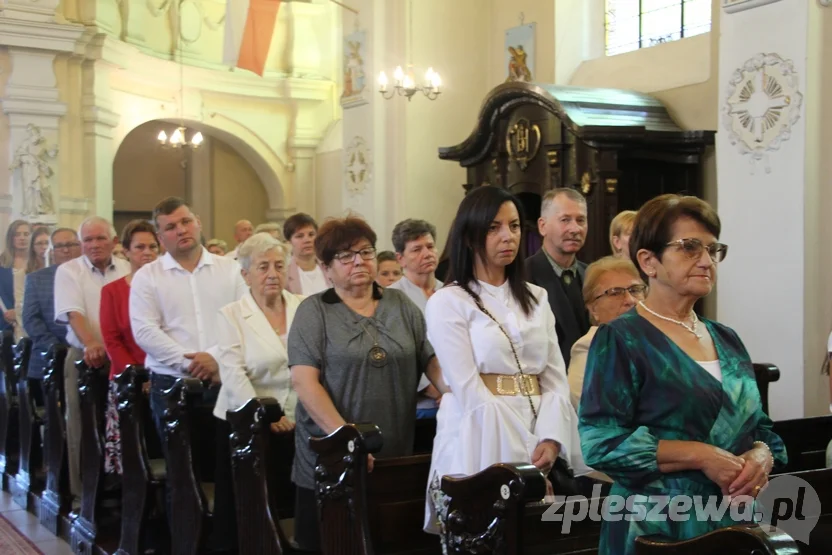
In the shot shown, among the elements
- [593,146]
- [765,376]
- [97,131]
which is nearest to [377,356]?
[765,376]

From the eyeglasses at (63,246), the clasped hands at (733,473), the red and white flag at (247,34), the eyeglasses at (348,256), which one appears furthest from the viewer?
the red and white flag at (247,34)

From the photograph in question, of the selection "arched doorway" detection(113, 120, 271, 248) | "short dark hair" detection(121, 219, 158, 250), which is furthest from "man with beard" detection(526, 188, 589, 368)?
"arched doorway" detection(113, 120, 271, 248)

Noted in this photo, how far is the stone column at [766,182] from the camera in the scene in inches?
247

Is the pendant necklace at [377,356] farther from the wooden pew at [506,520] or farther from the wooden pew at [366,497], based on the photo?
the wooden pew at [506,520]

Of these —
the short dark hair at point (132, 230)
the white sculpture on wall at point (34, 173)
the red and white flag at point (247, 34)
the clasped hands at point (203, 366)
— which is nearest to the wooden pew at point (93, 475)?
the short dark hair at point (132, 230)

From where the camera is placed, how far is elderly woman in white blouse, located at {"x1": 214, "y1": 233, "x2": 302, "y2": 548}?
4.40 m

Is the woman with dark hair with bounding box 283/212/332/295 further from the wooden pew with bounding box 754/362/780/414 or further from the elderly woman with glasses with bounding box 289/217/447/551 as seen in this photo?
the wooden pew with bounding box 754/362/780/414

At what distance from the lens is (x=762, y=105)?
6.50 meters

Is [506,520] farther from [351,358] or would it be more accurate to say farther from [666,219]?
[351,358]

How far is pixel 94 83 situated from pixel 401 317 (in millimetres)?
10293

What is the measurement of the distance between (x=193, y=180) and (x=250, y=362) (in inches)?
499

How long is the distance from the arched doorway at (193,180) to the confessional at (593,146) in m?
7.53

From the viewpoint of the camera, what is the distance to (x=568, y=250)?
4555mm

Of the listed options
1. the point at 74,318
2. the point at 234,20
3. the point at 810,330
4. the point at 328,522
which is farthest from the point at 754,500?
the point at 234,20
